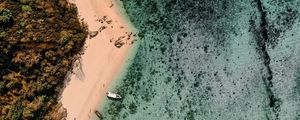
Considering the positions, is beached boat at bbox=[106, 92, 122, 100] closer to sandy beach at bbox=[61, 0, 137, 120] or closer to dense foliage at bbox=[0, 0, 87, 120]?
sandy beach at bbox=[61, 0, 137, 120]

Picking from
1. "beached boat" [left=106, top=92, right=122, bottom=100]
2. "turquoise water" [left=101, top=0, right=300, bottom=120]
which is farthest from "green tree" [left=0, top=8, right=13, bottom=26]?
"beached boat" [left=106, top=92, right=122, bottom=100]

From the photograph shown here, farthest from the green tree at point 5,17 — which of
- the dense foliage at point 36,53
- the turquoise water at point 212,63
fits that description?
the turquoise water at point 212,63

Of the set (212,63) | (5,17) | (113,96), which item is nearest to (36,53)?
(5,17)

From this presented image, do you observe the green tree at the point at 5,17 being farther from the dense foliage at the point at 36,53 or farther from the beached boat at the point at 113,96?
the beached boat at the point at 113,96

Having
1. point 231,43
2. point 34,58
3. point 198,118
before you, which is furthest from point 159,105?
point 34,58

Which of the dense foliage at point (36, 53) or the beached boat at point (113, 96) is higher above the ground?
the dense foliage at point (36, 53)
